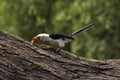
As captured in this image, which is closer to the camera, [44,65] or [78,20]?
[44,65]

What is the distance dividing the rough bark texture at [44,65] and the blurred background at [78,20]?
6048mm

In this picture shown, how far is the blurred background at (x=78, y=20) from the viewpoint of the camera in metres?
12.9

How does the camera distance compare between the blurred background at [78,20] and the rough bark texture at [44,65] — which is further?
the blurred background at [78,20]

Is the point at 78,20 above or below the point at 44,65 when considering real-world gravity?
above

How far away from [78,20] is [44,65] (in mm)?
8646

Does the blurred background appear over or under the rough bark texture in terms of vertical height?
over

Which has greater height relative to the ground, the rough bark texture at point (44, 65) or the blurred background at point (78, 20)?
the blurred background at point (78, 20)

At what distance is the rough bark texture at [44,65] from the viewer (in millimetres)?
4723

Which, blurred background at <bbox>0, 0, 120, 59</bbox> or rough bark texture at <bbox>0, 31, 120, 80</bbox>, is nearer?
rough bark texture at <bbox>0, 31, 120, 80</bbox>

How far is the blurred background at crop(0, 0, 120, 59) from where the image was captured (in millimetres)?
12891

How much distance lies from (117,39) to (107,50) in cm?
51

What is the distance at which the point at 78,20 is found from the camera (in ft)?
44.1

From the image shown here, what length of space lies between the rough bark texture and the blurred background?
6048mm

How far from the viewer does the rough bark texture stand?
4.72 metres
